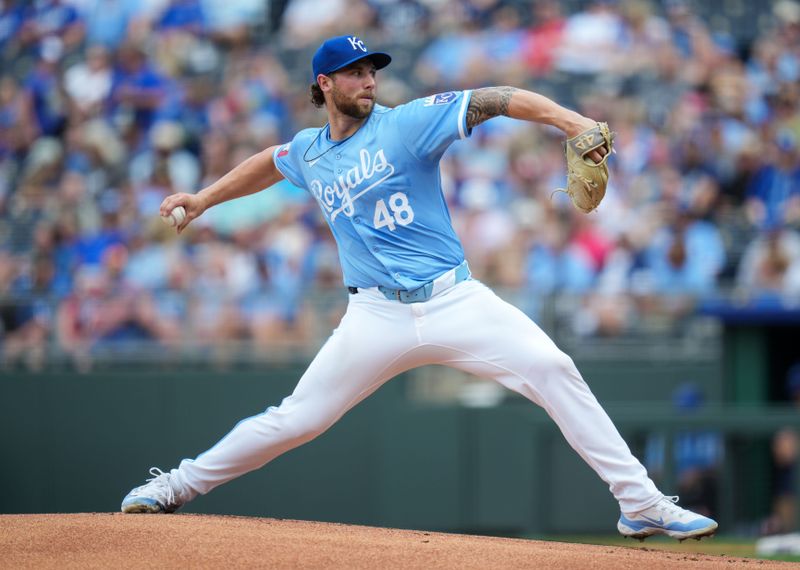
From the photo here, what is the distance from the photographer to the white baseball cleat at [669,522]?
4.91 metres

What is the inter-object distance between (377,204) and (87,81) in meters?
9.68

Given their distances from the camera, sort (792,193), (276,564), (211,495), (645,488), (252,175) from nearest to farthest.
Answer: (276,564), (645,488), (252,175), (211,495), (792,193)

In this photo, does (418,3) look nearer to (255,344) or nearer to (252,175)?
(255,344)

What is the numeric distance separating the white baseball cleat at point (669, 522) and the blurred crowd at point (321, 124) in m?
4.13

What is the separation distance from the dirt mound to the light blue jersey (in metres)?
1.05

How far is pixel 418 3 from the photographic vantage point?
14703 millimetres

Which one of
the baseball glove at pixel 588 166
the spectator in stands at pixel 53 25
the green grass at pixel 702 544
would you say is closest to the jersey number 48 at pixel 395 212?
the baseball glove at pixel 588 166

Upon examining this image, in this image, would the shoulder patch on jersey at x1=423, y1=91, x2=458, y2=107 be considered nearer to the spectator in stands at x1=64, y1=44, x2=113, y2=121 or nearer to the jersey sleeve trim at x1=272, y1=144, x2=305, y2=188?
the jersey sleeve trim at x1=272, y1=144, x2=305, y2=188

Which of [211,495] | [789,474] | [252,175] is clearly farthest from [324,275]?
[252,175]

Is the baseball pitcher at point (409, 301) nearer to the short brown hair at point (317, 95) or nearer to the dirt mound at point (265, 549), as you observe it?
the short brown hair at point (317, 95)

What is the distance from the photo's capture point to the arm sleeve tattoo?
468 centimetres

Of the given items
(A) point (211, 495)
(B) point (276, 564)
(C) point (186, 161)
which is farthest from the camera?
(C) point (186, 161)

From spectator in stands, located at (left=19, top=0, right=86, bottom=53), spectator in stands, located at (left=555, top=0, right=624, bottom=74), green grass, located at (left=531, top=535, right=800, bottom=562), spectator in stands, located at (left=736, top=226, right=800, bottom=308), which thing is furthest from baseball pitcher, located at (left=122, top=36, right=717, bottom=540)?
spectator in stands, located at (left=19, top=0, right=86, bottom=53)

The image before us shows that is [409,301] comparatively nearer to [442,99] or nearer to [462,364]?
[462,364]
